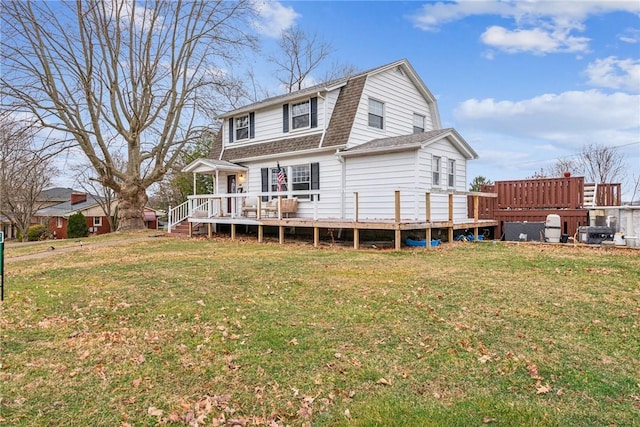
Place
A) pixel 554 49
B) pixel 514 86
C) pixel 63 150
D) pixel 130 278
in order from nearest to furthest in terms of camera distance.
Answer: pixel 130 278 < pixel 554 49 < pixel 63 150 < pixel 514 86

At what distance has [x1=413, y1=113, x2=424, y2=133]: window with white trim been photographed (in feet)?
55.6

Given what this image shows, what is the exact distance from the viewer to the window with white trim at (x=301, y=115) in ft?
50.3

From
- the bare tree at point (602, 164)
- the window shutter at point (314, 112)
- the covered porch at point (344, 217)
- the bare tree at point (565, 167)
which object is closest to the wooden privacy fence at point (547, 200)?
the covered porch at point (344, 217)

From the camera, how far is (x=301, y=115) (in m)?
15.6

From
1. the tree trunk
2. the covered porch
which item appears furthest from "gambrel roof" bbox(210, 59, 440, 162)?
the tree trunk

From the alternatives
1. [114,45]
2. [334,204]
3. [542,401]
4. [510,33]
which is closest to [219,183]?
[334,204]

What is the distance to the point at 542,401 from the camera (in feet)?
9.44

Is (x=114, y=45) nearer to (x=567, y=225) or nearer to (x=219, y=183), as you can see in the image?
(x=219, y=183)

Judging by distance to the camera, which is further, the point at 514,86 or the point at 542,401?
the point at 514,86

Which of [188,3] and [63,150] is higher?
[188,3]

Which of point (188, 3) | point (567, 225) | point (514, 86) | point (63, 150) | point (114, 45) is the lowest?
point (567, 225)

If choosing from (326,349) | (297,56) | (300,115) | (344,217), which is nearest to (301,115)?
(300,115)

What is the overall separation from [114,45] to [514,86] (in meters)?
19.6

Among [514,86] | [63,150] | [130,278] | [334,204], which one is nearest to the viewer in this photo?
[130,278]
